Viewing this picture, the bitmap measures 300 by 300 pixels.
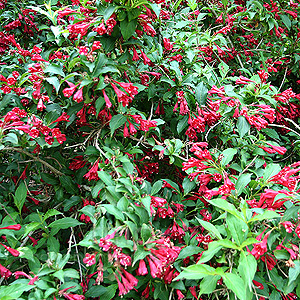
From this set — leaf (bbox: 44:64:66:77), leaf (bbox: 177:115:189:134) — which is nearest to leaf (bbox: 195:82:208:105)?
leaf (bbox: 177:115:189:134)

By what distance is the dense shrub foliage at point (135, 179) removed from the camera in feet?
4.15

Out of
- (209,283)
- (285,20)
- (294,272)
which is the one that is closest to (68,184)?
(209,283)

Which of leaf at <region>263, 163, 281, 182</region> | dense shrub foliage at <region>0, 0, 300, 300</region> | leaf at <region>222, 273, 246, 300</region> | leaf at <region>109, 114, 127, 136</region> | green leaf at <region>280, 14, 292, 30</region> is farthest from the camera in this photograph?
green leaf at <region>280, 14, 292, 30</region>

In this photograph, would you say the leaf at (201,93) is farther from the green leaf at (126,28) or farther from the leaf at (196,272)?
the leaf at (196,272)

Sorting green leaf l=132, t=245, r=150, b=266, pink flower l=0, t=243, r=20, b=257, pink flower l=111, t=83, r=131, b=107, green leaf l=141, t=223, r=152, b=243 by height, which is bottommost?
pink flower l=0, t=243, r=20, b=257

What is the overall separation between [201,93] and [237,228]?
113cm

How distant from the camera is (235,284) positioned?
3.39 feet

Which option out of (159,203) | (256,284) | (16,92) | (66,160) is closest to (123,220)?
(159,203)

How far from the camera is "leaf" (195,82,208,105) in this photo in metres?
2.04

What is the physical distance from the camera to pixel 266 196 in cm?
138

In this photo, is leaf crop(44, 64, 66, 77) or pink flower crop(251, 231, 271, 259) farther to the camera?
leaf crop(44, 64, 66, 77)

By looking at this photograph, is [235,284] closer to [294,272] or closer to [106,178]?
[294,272]

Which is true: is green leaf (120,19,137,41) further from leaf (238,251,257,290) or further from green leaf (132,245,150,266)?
leaf (238,251,257,290)

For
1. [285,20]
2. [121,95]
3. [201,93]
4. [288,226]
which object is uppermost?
[285,20]
